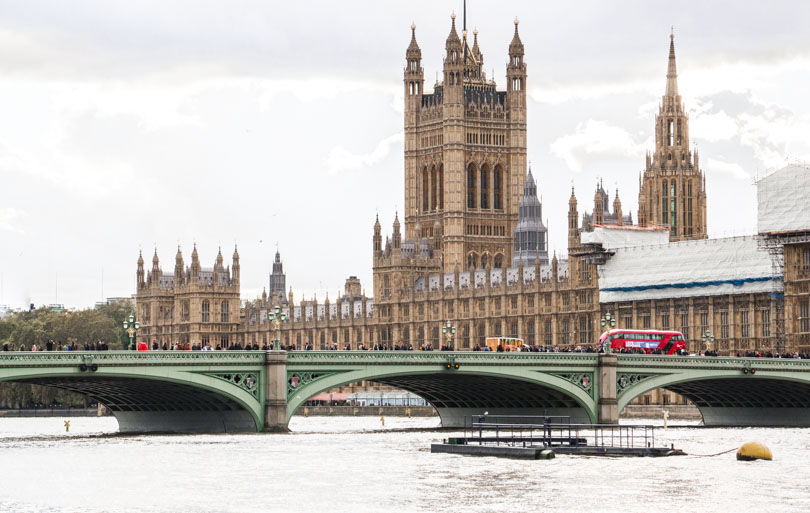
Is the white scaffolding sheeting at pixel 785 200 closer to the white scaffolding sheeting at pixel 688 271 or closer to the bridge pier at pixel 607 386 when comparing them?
the white scaffolding sheeting at pixel 688 271

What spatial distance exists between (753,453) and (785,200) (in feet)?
202

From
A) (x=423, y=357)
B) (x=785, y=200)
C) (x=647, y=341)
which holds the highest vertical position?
(x=785, y=200)

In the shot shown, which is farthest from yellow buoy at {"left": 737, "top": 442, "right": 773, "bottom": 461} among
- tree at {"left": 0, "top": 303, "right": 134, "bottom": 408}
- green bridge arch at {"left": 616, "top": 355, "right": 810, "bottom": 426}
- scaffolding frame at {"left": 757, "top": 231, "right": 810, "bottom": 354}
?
tree at {"left": 0, "top": 303, "right": 134, "bottom": 408}

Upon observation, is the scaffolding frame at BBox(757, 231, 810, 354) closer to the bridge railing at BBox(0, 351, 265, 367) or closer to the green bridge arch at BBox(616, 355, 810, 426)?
the green bridge arch at BBox(616, 355, 810, 426)

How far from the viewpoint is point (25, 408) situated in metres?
181

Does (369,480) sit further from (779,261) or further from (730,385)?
(779,261)

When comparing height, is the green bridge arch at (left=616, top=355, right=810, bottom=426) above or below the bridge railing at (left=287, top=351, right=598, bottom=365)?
below

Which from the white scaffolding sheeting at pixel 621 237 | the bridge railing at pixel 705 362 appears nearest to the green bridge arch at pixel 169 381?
the bridge railing at pixel 705 362

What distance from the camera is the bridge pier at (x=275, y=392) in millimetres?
91250

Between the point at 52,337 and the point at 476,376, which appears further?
the point at 52,337

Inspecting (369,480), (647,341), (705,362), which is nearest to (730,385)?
(705,362)

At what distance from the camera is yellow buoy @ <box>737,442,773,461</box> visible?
7388 cm

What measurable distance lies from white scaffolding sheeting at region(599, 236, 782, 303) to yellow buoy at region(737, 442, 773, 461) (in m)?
66.5

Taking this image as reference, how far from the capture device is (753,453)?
7394 centimetres
